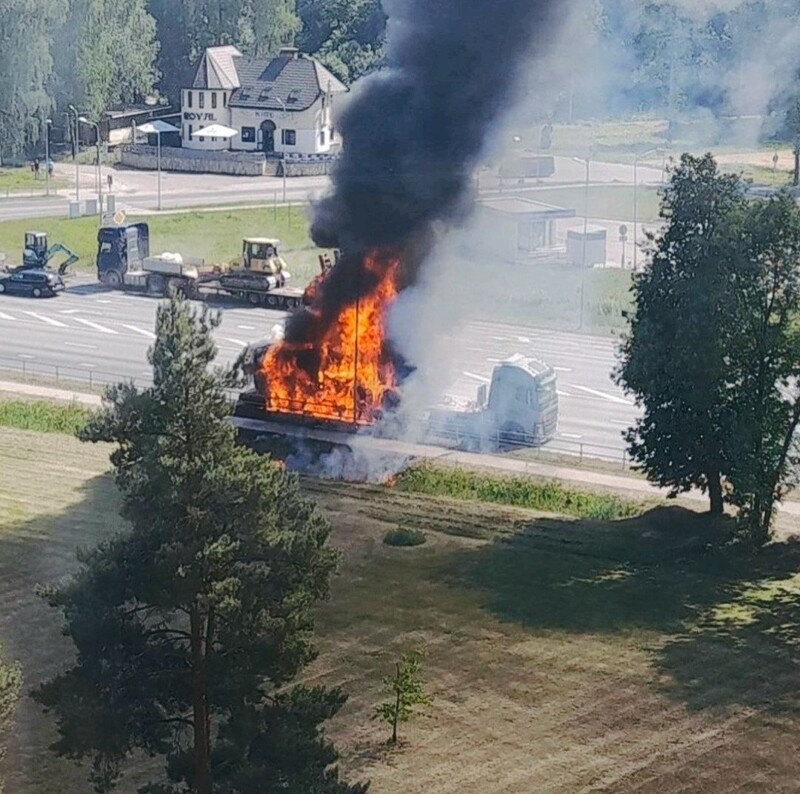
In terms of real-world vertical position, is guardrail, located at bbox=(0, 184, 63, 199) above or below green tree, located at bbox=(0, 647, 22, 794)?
above

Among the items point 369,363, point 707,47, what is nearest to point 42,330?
point 369,363

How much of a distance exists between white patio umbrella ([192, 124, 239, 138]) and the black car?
Answer: 1532 inches

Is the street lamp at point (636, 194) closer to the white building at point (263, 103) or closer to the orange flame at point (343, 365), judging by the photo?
the orange flame at point (343, 365)

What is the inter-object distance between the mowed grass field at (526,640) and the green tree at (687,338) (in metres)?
1.83

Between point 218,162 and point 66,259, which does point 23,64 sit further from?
point 66,259

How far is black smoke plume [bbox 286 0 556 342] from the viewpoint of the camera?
128 feet

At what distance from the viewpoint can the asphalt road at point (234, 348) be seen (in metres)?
46.0

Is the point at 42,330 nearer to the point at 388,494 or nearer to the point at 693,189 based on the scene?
the point at 388,494

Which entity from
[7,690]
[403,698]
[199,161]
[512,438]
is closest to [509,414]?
[512,438]

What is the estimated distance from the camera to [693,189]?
34.1 metres

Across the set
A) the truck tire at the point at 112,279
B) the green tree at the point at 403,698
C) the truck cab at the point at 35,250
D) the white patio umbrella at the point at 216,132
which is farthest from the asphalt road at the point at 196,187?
the green tree at the point at 403,698

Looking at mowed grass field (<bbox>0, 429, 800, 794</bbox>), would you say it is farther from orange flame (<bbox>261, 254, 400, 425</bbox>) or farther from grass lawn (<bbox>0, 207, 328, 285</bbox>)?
grass lawn (<bbox>0, 207, 328, 285</bbox>)

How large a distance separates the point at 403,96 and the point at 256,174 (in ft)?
199

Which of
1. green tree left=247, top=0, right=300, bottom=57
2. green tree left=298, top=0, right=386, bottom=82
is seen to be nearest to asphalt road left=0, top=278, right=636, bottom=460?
green tree left=298, top=0, right=386, bottom=82
